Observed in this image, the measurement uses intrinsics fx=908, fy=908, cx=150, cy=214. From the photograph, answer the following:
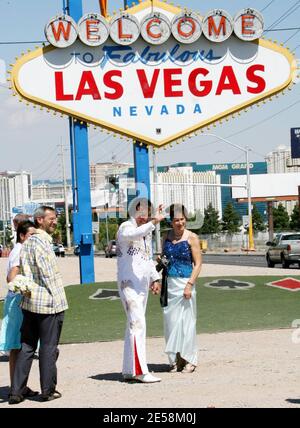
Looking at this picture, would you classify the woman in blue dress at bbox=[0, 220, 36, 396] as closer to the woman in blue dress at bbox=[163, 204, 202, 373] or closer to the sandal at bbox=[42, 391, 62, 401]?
the sandal at bbox=[42, 391, 62, 401]

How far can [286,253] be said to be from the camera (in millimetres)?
38125

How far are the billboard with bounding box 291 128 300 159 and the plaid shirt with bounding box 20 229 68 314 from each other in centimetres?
7363

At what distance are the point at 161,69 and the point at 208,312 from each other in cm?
601

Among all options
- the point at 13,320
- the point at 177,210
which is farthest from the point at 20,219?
the point at 177,210

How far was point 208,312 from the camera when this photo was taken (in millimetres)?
15438

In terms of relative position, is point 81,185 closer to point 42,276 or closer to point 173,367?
point 173,367

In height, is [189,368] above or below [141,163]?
below

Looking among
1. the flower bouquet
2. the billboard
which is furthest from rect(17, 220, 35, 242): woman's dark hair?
the billboard

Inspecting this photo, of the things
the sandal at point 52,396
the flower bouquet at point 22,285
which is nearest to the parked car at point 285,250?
the sandal at point 52,396

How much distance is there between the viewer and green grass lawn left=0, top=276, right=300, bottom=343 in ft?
44.4

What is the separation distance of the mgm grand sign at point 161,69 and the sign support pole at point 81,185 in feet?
2.27

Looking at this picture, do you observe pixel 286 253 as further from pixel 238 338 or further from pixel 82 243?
pixel 238 338

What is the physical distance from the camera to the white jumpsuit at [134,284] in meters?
9.27

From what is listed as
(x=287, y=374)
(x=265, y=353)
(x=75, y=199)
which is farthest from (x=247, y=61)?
(x=287, y=374)
